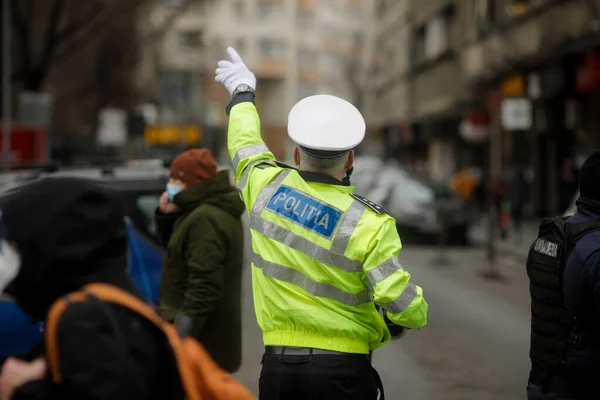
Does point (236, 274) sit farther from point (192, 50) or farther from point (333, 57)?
point (333, 57)

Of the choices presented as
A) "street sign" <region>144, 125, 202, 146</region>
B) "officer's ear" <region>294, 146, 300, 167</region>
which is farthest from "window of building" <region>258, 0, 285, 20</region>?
"officer's ear" <region>294, 146, 300, 167</region>

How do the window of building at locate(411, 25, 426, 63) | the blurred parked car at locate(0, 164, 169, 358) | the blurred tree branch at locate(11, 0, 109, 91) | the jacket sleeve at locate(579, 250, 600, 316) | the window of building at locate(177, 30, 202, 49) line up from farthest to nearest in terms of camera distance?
the window of building at locate(177, 30, 202, 49)
the window of building at locate(411, 25, 426, 63)
the blurred tree branch at locate(11, 0, 109, 91)
the jacket sleeve at locate(579, 250, 600, 316)
the blurred parked car at locate(0, 164, 169, 358)

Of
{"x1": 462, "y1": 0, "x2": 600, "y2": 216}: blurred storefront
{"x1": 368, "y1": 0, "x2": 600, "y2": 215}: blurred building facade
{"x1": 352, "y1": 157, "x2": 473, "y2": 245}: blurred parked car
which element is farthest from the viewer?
{"x1": 368, "y1": 0, "x2": 600, "y2": 215}: blurred building facade

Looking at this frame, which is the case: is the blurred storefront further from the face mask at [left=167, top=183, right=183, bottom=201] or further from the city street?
the face mask at [left=167, top=183, right=183, bottom=201]

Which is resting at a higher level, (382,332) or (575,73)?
(575,73)

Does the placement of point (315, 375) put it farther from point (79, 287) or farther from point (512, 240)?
point (512, 240)

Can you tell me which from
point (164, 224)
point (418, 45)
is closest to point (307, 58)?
point (418, 45)

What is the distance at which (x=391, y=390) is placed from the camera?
866 centimetres

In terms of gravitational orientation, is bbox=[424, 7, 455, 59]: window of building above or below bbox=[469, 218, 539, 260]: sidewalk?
above

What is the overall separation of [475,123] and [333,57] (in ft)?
→ 212

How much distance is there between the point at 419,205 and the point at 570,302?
A: 730 inches

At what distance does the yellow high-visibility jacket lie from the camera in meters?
3.79

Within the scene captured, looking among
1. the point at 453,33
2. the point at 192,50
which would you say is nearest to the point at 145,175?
the point at 453,33

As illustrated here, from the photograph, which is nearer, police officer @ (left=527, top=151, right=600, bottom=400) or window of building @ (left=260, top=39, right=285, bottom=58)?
police officer @ (left=527, top=151, right=600, bottom=400)
